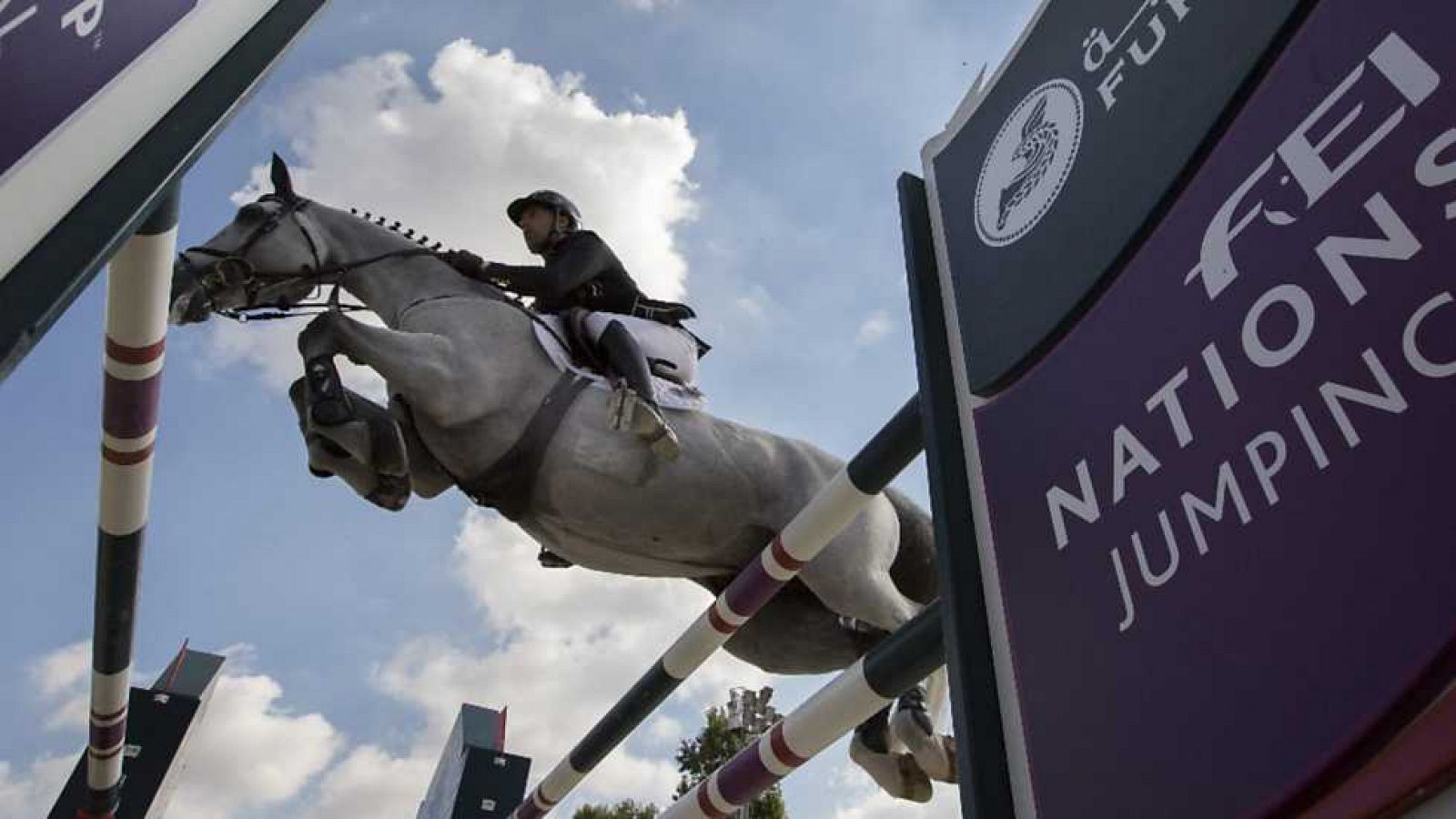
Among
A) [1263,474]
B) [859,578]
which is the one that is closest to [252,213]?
[859,578]

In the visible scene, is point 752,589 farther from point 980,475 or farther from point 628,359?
point 980,475

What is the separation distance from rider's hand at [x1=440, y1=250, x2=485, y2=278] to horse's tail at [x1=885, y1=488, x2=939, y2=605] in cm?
164

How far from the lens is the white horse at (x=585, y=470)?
3.17 metres

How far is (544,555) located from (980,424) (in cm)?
261

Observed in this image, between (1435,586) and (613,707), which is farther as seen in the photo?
(613,707)

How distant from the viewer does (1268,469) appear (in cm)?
79

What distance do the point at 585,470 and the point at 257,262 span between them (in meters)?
1.48

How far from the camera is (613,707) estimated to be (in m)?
3.52

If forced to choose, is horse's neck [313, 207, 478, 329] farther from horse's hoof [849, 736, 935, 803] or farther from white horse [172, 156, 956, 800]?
horse's hoof [849, 736, 935, 803]

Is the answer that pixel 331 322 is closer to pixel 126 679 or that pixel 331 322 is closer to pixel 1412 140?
pixel 126 679

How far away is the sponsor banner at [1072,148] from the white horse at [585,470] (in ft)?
6.05

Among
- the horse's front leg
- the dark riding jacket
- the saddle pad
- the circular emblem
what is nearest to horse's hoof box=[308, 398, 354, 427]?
the horse's front leg

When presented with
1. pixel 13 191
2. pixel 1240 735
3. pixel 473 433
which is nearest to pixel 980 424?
pixel 1240 735

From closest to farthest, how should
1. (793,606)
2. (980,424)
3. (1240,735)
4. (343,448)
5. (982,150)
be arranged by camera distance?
(1240,735) < (980,424) < (982,150) < (343,448) < (793,606)
